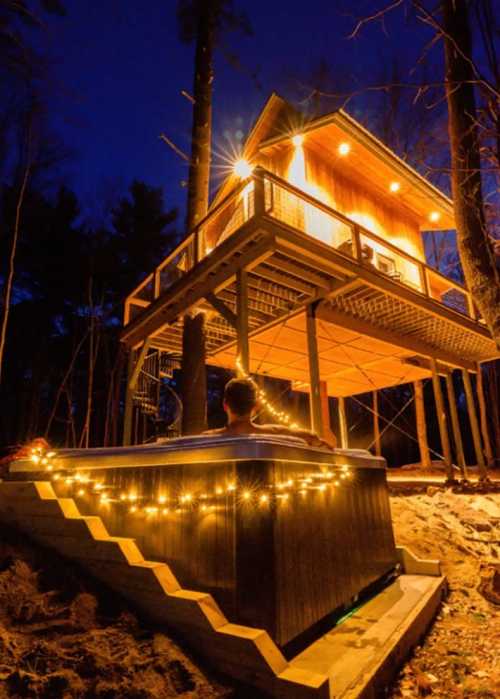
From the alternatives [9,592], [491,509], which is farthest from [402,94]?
[9,592]

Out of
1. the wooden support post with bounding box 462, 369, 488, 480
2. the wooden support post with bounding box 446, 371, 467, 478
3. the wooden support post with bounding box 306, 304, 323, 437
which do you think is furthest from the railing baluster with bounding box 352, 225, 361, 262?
the wooden support post with bounding box 462, 369, 488, 480

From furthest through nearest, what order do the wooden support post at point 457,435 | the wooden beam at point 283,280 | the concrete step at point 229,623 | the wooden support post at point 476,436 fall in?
the wooden support post at point 457,435 → the wooden support post at point 476,436 → the wooden beam at point 283,280 → the concrete step at point 229,623

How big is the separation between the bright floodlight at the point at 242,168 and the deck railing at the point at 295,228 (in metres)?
0.92

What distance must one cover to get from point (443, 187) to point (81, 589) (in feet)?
34.2

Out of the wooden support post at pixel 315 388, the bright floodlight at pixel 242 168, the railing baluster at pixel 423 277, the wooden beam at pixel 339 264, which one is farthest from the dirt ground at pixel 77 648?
the bright floodlight at pixel 242 168

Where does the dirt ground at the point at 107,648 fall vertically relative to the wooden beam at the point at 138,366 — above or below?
below

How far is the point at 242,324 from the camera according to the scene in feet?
18.8

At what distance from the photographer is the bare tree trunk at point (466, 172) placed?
4.37 m

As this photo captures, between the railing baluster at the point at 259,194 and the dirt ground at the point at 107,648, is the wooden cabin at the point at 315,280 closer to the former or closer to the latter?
the railing baluster at the point at 259,194

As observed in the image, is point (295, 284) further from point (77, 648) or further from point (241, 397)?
point (77, 648)

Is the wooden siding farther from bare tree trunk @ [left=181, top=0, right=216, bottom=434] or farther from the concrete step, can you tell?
the concrete step

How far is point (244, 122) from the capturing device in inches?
525

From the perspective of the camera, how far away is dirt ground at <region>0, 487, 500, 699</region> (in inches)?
89.1

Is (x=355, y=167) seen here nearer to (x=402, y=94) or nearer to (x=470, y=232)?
(x=402, y=94)
